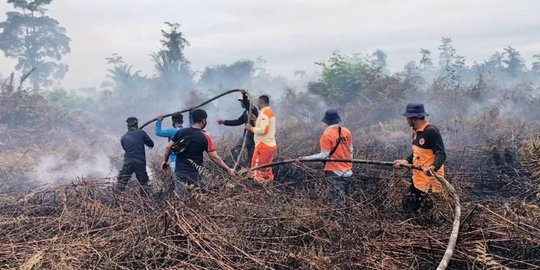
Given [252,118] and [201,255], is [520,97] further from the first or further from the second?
[201,255]

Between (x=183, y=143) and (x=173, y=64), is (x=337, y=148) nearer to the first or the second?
(x=183, y=143)

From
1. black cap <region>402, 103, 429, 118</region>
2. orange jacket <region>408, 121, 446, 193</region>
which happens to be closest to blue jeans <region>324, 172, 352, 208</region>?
orange jacket <region>408, 121, 446, 193</region>

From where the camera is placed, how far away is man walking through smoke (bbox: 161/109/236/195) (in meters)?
5.52

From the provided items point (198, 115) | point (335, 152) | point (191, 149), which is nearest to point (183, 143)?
point (191, 149)

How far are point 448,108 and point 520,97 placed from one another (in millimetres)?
3259

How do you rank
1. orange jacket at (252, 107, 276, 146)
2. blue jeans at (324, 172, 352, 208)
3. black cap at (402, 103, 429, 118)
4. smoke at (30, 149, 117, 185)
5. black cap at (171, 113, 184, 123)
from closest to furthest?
black cap at (402, 103, 429, 118)
blue jeans at (324, 172, 352, 208)
orange jacket at (252, 107, 276, 146)
black cap at (171, 113, 184, 123)
smoke at (30, 149, 117, 185)

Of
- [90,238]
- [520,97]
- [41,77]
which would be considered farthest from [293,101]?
[41,77]

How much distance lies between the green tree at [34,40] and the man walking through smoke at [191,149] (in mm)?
26606

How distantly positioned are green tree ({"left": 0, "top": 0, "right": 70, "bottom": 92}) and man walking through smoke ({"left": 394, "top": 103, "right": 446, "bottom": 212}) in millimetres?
28884

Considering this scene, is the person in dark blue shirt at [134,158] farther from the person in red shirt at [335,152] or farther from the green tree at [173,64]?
the green tree at [173,64]

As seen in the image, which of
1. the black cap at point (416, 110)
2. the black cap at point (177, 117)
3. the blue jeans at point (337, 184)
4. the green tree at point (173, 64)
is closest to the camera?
the black cap at point (416, 110)

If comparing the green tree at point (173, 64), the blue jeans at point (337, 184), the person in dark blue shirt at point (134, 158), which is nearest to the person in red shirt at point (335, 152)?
the blue jeans at point (337, 184)

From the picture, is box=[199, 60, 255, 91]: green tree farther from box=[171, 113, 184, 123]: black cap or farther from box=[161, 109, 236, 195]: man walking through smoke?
box=[161, 109, 236, 195]: man walking through smoke

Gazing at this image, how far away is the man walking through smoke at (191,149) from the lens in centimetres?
552
